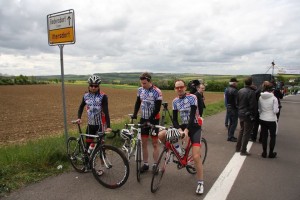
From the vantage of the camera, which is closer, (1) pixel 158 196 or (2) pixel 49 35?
(1) pixel 158 196

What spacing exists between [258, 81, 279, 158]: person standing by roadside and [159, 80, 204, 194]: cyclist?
3.06 m

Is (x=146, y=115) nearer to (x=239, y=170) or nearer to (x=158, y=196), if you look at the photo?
(x=158, y=196)

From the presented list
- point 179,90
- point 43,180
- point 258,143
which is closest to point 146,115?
point 179,90

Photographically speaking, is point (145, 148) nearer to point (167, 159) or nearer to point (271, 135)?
point (167, 159)

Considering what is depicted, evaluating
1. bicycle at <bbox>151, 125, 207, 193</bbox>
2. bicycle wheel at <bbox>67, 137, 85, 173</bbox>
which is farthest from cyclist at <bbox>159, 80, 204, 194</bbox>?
bicycle wheel at <bbox>67, 137, 85, 173</bbox>

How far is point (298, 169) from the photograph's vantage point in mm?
6109

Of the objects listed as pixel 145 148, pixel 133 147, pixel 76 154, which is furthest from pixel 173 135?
pixel 76 154

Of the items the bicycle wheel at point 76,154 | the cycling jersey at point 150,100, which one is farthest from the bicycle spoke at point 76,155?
the cycling jersey at point 150,100

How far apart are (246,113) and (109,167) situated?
424cm

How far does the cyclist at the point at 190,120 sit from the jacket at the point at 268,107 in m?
3.07

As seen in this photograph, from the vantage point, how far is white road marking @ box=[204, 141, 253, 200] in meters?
4.50

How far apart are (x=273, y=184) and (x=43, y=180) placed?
4.36m

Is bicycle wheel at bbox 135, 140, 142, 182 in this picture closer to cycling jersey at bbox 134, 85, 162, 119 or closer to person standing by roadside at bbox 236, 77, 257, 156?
cycling jersey at bbox 134, 85, 162, 119

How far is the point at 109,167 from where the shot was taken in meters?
4.98
